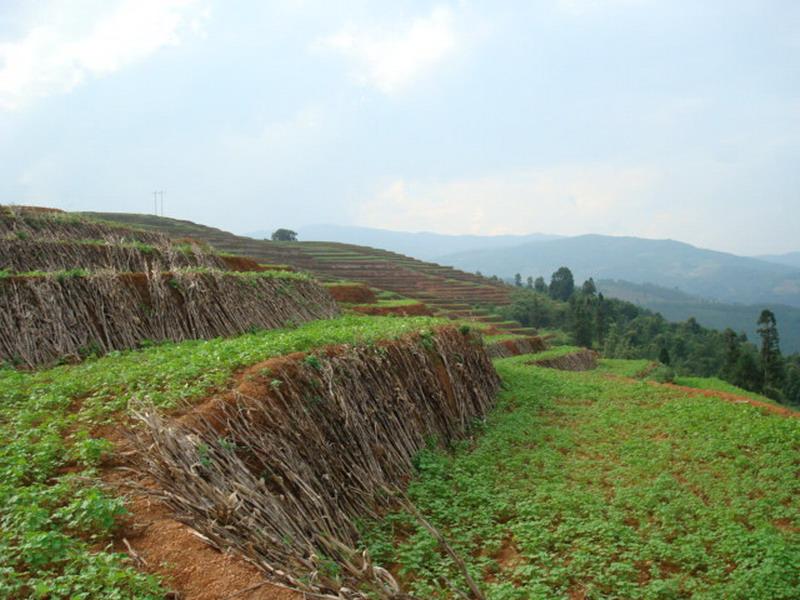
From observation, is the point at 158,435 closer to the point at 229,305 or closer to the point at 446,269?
the point at 229,305

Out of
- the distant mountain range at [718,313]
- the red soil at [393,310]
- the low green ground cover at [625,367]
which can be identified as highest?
the red soil at [393,310]

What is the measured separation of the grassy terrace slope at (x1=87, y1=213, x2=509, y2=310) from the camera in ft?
149

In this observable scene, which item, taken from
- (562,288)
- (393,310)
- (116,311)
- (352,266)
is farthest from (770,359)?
(562,288)

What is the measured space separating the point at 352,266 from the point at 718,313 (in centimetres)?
12243

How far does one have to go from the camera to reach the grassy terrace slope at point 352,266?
45469 mm

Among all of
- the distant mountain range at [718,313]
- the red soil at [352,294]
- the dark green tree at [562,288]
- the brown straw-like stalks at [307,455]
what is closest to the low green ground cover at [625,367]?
the red soil at [352,294]

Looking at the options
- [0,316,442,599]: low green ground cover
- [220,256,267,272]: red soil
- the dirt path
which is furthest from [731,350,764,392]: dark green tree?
the dirt path

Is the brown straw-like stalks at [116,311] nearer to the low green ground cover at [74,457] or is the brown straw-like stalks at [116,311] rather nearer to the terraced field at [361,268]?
the low green ground cover at [74,457]

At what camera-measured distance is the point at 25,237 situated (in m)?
14.0

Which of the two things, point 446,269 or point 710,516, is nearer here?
point 710,516

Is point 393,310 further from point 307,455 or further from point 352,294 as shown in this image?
point 307,455

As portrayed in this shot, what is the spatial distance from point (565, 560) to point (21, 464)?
4.93 metres

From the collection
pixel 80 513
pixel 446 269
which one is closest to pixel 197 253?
pixel 80 513

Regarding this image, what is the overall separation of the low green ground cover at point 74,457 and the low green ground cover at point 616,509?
244cm
